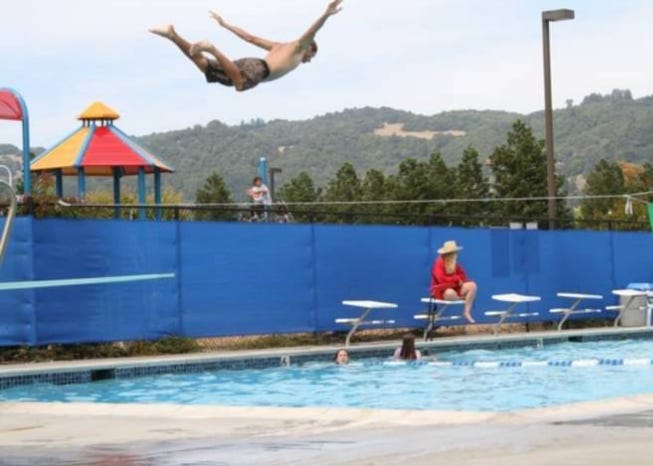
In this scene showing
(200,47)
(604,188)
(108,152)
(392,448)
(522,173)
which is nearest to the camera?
(392,448)

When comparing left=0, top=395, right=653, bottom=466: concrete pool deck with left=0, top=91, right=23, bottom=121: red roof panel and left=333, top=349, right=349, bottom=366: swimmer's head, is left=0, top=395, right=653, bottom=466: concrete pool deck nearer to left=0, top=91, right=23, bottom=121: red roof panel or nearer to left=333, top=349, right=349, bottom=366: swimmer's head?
left=333, top=349, right=349, bottom=366: swimmer's head

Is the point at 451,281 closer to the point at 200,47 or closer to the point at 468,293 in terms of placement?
the point at 468,293

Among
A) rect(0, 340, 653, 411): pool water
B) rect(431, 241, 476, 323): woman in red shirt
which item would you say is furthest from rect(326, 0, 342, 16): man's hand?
rect(431, 241, 476, 323): woman in red shirt

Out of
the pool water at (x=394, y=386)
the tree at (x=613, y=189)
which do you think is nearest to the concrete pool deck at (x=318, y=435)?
the pool water at (x=394, y=386)

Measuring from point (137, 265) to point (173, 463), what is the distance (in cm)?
1123

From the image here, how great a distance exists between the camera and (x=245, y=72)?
46.4 ft

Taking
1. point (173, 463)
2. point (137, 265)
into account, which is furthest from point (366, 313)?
point (173, 463)

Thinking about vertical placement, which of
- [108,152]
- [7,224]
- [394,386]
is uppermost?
[108,152]

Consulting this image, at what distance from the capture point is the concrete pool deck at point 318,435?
302 inches

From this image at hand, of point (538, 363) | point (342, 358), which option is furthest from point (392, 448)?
point (342, 358)

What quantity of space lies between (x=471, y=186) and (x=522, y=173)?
6801 mm

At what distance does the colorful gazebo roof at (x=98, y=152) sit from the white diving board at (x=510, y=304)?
8.32 meters

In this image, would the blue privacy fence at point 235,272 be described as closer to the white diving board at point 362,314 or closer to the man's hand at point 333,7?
the white diving board at point 362,314

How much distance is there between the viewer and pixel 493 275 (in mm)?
23922
